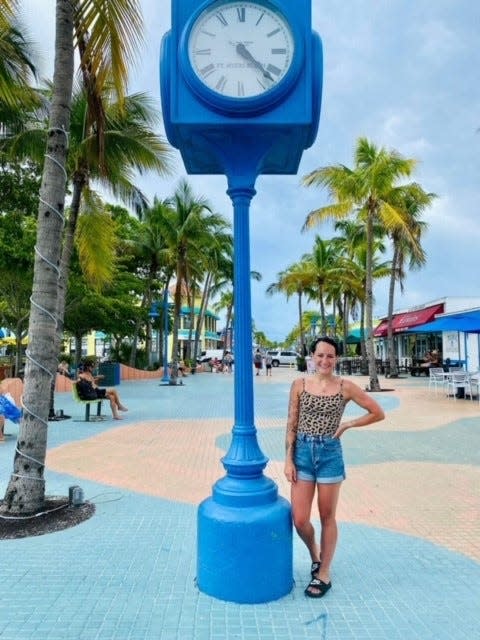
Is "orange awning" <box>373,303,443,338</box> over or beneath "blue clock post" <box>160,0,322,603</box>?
over

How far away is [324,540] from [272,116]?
2869 mm

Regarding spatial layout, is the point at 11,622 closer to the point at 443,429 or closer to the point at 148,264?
the point at 443,429

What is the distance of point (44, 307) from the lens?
517 cm

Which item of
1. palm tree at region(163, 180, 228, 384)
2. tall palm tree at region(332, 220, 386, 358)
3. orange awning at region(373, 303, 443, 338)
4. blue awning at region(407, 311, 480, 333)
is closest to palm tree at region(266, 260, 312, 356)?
tall palm tree at region(332, 220, 386, 358)

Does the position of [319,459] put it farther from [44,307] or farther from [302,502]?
[44,307]

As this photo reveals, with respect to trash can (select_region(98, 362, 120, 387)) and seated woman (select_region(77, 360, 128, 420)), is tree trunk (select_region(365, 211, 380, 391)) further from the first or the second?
trash can (select_region(98, 362, 120, 387))

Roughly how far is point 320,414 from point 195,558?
65.3 inches

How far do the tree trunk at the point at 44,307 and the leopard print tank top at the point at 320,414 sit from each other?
2911mm

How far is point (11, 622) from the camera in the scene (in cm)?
309

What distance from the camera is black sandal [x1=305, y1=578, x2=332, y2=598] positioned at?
337cm

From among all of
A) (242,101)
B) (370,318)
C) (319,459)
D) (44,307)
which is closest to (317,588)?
(319,459)

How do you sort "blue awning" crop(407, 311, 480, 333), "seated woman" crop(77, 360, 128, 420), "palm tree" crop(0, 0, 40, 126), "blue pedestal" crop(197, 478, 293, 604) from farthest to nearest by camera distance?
"blue awning" crop(407, 311, 480, 333) < "seated woman" crop(77, 360, 128, 420) < "palm tree" crop(0, 0, 40, 126) < "blue pedestal" crop(197, 478, 293, 604)

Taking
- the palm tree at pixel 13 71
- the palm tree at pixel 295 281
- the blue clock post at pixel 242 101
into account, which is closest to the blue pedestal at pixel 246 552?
the blue clock post at pixel 242 101

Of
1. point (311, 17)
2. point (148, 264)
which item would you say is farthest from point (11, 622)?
point (148, 264)
